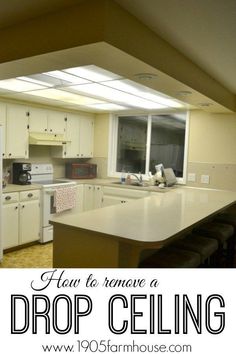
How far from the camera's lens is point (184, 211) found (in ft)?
8.97

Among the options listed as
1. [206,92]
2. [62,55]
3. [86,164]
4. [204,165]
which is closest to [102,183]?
[86,164]

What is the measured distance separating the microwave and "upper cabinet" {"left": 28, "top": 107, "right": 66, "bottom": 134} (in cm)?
67

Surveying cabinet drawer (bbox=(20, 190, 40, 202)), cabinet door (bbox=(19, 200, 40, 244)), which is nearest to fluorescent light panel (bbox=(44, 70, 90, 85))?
cabinet drawer (bbox=(20, 190, 40, 202))

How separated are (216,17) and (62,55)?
928mm

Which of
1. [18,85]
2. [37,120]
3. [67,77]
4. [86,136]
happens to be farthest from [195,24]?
[86,136]

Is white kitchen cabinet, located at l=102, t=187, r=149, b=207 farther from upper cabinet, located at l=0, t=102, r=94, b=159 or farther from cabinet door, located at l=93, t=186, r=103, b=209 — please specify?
upper cabinet, located at l=0, t=102, r=94, b=159

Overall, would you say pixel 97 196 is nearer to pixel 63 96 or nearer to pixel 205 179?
pixel 205 179

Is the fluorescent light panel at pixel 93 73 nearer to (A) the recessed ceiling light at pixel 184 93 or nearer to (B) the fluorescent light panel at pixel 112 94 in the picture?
(B) the fluorescent light panel at pixel 112 94

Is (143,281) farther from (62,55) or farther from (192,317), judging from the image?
(62,55)

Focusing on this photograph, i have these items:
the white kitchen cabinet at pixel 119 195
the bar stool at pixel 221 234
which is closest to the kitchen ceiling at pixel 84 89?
the white kitchen cabinet at pixel 119 195

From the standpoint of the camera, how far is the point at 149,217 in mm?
2479

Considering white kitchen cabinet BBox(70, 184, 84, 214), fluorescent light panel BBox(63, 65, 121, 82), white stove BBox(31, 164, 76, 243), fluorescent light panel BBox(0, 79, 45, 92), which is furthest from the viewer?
white kitchen cabinet BBox(70, 184, 84, 214)

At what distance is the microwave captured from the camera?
5.42 metres

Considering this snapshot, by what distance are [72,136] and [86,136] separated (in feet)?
1.30
